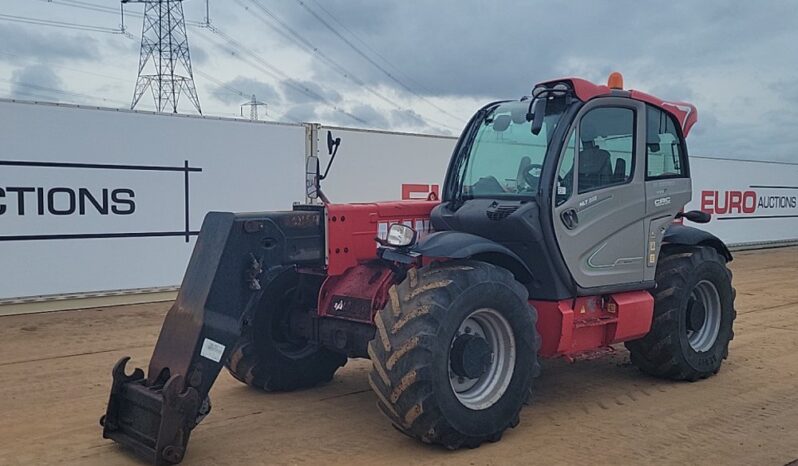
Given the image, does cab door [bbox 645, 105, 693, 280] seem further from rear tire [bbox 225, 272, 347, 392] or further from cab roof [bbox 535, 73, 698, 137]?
rear tire [bbox 225, 272, 347, 392]

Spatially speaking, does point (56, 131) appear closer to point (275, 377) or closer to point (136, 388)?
point (275, 377)

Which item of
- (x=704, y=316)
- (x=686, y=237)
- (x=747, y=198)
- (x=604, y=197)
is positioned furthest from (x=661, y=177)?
(x=747, y=198)

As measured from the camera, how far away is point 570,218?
18.5ft

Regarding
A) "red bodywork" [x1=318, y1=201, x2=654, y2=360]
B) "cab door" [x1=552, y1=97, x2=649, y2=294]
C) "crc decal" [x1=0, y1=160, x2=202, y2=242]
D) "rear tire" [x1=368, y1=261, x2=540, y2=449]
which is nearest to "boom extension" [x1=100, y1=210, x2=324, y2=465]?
"red bodywork" [x1=318, y1=201, x2=654, y2=360]

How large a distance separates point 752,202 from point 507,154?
18.3 metres

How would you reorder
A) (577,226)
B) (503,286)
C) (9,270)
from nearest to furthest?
1. (503,286)
2. (577,226)
3. (9,270)

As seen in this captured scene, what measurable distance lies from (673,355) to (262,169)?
7712mm

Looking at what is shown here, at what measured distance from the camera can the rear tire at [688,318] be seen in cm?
648

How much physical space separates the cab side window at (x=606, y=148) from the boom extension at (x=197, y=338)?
2.37 m

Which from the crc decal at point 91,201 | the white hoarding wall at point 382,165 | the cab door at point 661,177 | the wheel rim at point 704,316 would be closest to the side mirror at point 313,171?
the cab door at point 661,177

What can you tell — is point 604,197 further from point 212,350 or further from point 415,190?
point 415,190

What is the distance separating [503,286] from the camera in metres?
5.03

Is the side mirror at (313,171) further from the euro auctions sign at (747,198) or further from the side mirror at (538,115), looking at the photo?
the euro auctions sign at (747,198)

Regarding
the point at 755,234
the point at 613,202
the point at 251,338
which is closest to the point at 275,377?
the point at 251,338
